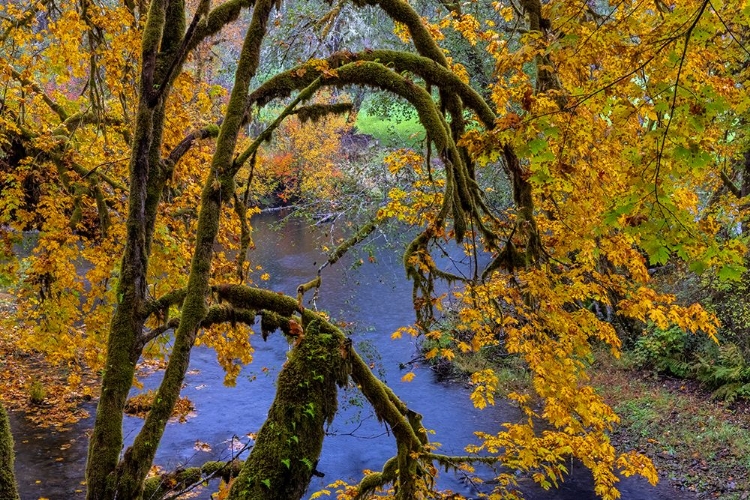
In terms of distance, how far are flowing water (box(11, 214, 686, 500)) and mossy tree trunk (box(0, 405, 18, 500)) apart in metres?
3.56

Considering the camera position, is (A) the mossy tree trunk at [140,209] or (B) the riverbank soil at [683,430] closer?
(A) the mossy tree trunk at [140,209]

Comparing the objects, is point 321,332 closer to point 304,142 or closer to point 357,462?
point 357,462

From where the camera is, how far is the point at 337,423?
1091cm

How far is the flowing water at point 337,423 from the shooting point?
29.0 ft

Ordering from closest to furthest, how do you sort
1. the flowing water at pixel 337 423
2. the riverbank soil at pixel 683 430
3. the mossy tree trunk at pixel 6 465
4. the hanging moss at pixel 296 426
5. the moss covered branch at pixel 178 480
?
the hanging moss at pixel 296 426 → the mossy tree trunk at pixel 6 465 → the moss covered branch at pixel 178 480 → the riverbank soil at pixel 683 430 → the flowing water at pixel 337 423

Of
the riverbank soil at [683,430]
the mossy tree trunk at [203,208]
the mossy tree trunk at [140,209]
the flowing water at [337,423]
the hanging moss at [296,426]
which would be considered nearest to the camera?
the hanging moss at [296,426]

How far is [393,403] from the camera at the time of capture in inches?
167

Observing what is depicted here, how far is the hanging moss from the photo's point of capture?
7.42ft

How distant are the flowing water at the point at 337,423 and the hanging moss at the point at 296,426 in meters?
3.41

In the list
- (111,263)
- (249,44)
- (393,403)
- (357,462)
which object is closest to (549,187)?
(393,403)

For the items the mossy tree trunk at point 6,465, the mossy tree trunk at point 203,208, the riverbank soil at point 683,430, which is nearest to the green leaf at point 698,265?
the mossy tree trunk at point 203,208

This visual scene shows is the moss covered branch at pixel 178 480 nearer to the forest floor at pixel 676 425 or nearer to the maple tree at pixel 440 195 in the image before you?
the maple tree at pixel 440 195

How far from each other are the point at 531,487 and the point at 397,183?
18.6 feet

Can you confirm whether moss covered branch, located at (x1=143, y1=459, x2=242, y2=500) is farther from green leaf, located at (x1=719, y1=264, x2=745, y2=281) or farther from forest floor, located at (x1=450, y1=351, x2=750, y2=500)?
forest floor, located at (x1=450, y1=351, x2=750, y2=500)
